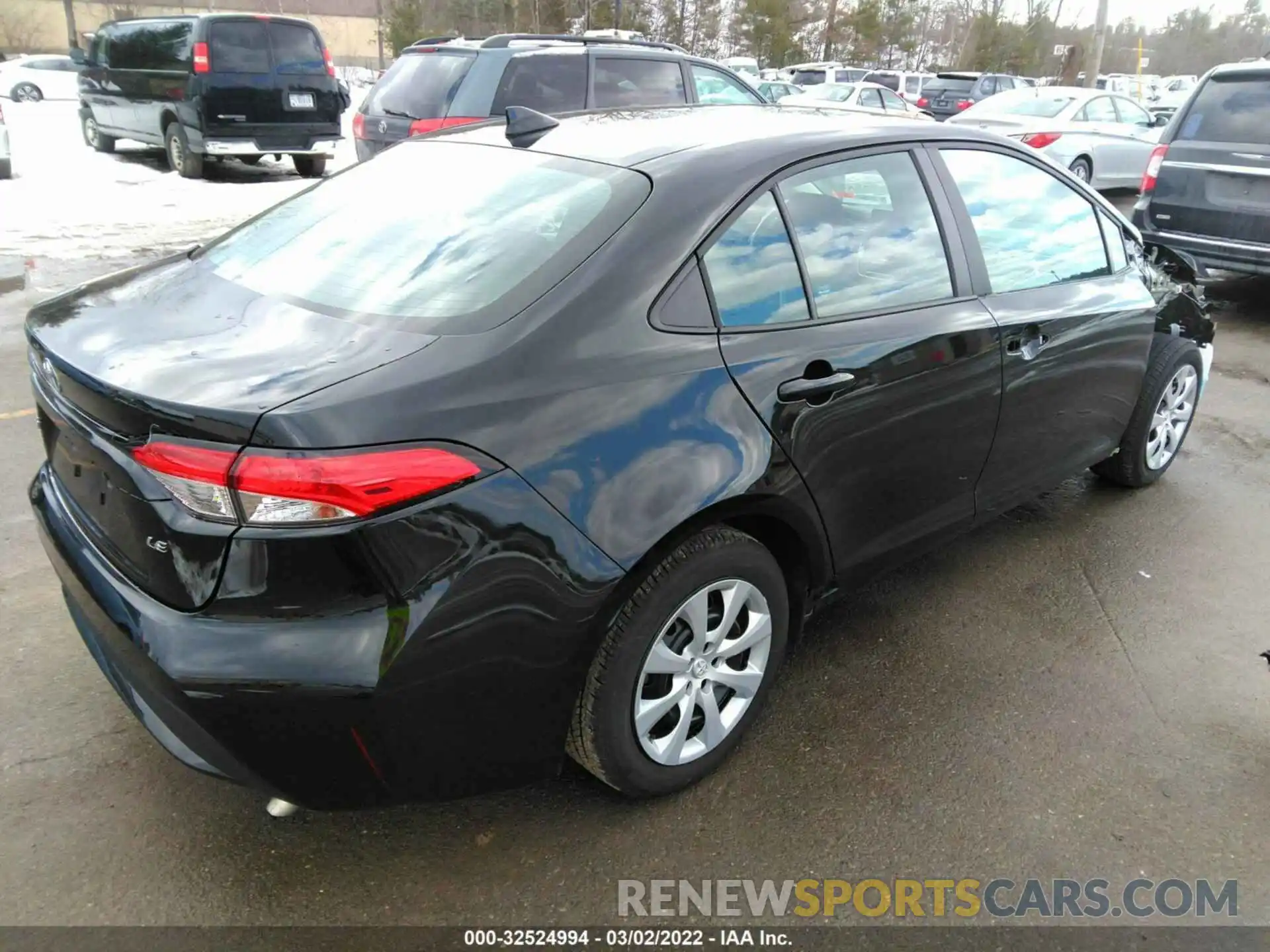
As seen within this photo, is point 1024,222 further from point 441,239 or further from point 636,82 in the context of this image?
point 636,82

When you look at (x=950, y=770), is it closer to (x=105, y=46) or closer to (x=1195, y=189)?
(x=1195, y=189)

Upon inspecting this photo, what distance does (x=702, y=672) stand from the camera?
2426mm

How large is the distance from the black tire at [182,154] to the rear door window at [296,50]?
5.00ft

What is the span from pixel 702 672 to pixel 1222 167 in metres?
6.96

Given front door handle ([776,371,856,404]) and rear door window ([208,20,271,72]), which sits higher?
rear door window ([208,20,271,72])

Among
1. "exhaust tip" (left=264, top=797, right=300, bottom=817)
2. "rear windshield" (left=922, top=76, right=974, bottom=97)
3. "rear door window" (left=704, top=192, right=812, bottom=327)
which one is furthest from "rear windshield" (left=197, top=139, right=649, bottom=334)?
"rear windshield" (left=922, top=76, right=974, bottom=97)

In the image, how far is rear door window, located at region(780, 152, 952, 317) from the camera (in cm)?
262

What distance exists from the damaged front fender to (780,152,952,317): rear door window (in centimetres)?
152

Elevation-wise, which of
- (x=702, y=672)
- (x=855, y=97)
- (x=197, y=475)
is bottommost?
(x=702, y=672)

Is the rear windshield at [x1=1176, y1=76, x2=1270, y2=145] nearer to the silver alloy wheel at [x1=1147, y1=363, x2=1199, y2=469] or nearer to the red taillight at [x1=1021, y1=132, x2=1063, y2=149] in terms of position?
the silver alloy wheel at [x1=1147, y1=363, x2=1199, y2=469]

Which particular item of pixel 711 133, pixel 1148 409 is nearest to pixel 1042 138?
pixel 1148 409

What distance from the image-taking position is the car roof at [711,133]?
103 inches

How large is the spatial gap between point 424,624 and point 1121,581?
2926 millimetres

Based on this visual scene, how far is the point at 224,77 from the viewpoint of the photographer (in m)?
11.6
